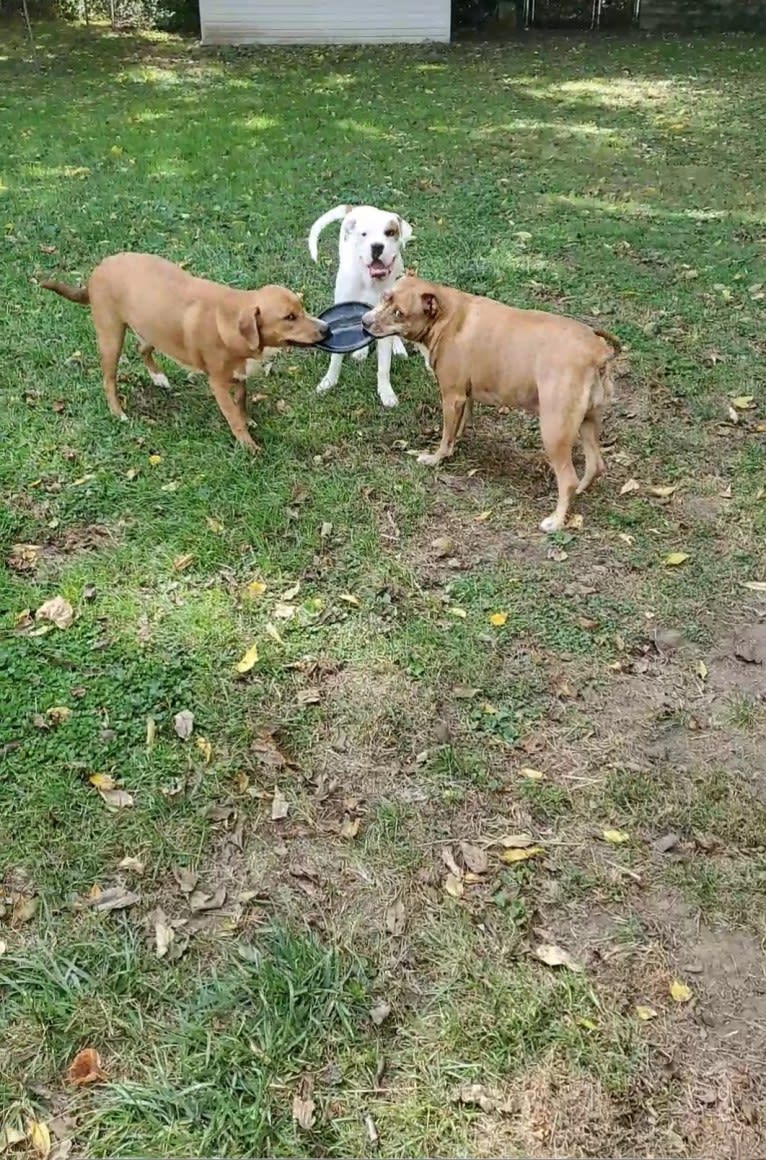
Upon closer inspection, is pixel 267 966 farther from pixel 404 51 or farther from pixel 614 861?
pixel 404 51

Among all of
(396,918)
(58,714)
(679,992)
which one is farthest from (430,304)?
(679,992)

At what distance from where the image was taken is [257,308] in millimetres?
4855

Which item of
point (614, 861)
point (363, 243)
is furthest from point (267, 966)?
point (363, 243)

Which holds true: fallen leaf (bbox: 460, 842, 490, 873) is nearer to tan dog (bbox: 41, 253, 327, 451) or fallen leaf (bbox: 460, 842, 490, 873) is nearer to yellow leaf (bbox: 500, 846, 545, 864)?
yellow leaf (bbox: 500, 846, 545, 864)

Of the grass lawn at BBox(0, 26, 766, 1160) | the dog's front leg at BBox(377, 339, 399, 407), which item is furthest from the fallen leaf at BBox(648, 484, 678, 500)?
the dog's front leg at BBox(377, 339, 399, 407)

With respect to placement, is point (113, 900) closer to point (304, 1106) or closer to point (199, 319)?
point (304, 1106)

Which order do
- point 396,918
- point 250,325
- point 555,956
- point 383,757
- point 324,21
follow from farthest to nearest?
point 324,21 < point 250,325 < point 383,757 < point 396,918 < point 555,956

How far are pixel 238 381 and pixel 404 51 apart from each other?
1767 centimetres

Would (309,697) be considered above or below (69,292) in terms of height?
below

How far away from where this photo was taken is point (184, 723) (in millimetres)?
3711

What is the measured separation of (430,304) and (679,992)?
11.3 feet

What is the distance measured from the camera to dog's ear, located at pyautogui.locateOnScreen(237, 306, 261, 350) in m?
4.85

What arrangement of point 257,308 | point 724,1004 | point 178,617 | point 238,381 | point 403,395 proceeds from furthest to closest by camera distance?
1. point 403,395
2. point 238,381
3. point 257,308
4. point 178,617
5. point 724,1004

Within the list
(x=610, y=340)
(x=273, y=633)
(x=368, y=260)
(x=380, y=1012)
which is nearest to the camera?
(x=380, y=1012)
